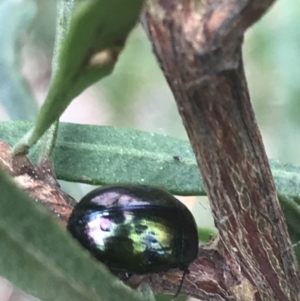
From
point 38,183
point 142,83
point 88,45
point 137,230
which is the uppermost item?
point 88,45

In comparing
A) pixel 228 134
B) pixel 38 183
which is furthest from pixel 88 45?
pixel 38 183

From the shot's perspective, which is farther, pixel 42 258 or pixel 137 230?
pixel 137 230

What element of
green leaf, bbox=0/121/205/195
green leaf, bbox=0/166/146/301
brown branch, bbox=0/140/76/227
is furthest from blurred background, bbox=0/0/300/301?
green leaf, bbox=0/166/146/301

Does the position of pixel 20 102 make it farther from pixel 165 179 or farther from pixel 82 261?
pixel 82 261

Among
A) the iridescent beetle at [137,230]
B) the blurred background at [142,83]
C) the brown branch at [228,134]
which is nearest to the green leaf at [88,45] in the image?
the brown branch at [228,134]

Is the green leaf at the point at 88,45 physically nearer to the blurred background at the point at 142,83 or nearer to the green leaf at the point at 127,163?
the green leaf at the point at 127,163

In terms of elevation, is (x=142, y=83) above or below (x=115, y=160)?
below

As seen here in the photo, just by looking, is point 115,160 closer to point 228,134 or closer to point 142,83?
point 228,134
